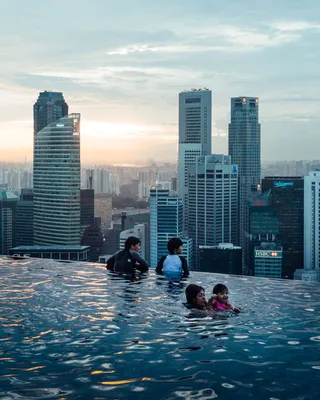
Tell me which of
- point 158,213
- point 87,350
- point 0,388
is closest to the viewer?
point 0,388

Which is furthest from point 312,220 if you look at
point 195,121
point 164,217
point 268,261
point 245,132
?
point 195,121

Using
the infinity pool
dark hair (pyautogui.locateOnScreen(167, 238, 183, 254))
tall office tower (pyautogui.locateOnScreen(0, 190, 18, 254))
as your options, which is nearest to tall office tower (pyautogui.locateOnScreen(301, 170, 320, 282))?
tall office tower (pyautogui.locateOnScreen(0, 190, 18, 254))

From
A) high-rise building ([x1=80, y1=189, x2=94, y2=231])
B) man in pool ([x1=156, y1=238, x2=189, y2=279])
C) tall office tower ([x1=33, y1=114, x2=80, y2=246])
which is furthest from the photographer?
high-rise building ([x1=80, y1=189, x2=94, y2=231])

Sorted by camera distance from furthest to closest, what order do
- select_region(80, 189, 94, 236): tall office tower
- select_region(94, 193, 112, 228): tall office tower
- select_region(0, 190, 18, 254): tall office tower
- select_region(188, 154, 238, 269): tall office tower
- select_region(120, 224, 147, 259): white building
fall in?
select_region(94, 193, 112, 228): tall office tower < select_region(188, 154, 238, 269): tall office tower < select_region(80, 189, 94, 236): tall office tower < select_region(0, 190, 18, 254): tall office tower < select_region(120, 224, 147, 259): white building

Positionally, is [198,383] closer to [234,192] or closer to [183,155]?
[234,192]

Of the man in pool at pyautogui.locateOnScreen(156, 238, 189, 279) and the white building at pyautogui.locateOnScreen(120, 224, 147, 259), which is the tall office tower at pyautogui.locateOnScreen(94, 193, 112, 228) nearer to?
the white building at pyautogui.locateOnScreen(120, 224, 147, 259)

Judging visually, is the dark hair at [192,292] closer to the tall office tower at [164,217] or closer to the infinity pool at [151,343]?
the infinity pool at [151,343]

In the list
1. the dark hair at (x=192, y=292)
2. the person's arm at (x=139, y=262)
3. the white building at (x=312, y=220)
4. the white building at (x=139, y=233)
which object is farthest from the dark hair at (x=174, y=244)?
the white building at (x=312, y=220)

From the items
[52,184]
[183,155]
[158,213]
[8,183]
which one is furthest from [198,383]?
[183,155]
